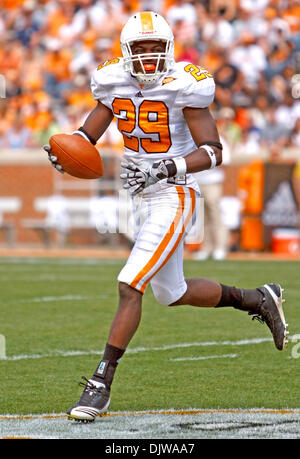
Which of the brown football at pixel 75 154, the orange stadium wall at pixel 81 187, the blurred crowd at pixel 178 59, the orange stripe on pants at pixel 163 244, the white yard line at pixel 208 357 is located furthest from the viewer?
the blurred crowd at pixel 178 59

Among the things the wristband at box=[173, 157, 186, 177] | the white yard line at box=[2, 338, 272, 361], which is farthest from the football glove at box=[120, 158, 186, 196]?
the white yard line at box=[2, 338, 272, 361]

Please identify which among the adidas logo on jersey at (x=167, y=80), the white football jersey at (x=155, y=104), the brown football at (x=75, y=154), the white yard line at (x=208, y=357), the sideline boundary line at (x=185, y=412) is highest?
the adidas logo on jersey at (x=167, y=80)

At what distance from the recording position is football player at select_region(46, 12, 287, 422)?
12.2 feet

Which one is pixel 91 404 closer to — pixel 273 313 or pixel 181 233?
pixel 181 233

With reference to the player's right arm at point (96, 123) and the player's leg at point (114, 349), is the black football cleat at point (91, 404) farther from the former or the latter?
the player's right arm at point (96, 123)

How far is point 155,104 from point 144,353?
5.18 feet

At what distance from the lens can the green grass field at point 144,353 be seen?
383 centimetres

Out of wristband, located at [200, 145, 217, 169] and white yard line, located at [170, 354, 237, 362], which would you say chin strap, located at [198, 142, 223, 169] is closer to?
wristband, located at [200, 145, 217, 169]

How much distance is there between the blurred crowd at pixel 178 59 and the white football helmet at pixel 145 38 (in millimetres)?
7960

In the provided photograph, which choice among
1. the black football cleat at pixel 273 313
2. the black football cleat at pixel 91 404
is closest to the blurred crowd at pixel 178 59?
the black football cleat at pixel 273 313
